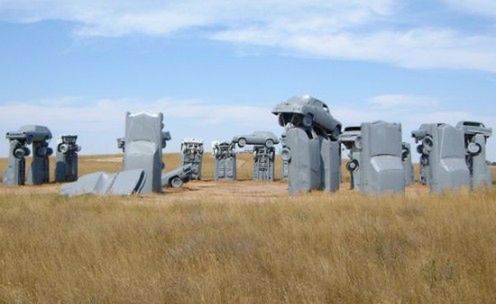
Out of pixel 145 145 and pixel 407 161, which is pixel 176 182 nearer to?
pixel 145 145

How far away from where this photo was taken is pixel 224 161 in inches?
1629

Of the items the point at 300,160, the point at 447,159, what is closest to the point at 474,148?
the point at 447,159

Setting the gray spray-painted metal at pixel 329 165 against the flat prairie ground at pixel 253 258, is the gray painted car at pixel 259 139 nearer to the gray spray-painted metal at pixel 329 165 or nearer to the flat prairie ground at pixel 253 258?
the gray spray-painted metal at pixel 329 165

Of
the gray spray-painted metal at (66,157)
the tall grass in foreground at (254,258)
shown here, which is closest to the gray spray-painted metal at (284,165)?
the gray spray-painted metal at (66,157)

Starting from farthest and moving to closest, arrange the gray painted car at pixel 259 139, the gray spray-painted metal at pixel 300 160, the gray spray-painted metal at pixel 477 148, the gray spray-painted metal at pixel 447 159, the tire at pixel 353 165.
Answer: the gray painted car at pixel 259 139, the tire at pixel 353 165, the gray spray-painted metal at pixel 300 160, the gray spray-painted metal at pixel 477 148, the gray spray-painted metal at pixel 447 159

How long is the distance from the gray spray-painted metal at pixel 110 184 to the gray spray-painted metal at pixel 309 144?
19.6 feet

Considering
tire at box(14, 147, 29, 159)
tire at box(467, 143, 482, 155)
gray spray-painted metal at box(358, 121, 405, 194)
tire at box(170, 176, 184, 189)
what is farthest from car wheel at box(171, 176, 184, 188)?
tire at box(467, 143, 482, 155)

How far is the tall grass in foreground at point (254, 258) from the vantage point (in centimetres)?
562

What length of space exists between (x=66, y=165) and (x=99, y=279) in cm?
3192

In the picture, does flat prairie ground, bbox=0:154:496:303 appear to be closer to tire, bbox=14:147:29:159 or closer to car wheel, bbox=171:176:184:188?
car wheel, bbox=171:176:184:188

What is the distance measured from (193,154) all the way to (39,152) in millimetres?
10112

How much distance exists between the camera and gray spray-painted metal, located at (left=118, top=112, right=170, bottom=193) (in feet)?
79.3

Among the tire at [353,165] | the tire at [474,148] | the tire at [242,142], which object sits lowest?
the tire at [353,165]

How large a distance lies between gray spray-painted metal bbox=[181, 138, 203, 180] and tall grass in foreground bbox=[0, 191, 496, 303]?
2831 centimetres
